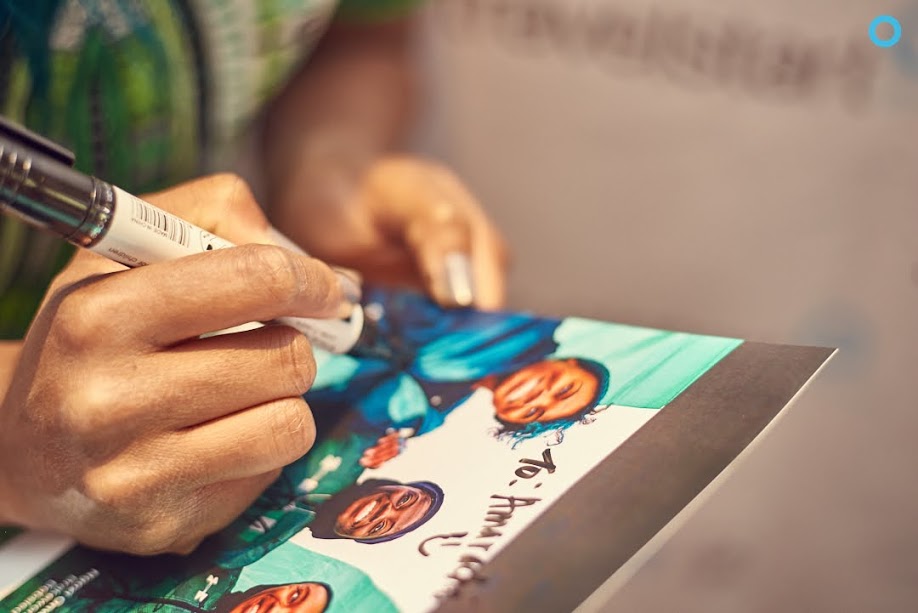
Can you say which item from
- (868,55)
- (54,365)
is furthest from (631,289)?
(54,365)

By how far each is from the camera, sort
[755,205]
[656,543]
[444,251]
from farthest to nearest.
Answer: [755,205] < [444,251] < [656,543]

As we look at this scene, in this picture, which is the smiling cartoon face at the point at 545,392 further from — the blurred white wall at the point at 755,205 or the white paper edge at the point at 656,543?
the blurred white wall at the point at 755,205

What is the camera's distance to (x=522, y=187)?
2.23ft

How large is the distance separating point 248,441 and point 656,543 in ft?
0.43

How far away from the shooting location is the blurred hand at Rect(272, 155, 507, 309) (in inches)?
17.4

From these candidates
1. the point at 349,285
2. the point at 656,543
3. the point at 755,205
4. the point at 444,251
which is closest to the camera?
the point at 656,543

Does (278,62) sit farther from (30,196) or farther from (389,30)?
(30,196)

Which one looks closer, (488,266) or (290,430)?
(290,430)

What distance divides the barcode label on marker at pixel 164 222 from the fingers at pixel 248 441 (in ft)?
0.19

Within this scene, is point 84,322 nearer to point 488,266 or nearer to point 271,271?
point 271,271

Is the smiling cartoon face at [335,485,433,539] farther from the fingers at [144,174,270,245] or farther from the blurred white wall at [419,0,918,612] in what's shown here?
the blurred white wall at [419,0,918,612]

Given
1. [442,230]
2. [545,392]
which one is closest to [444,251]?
[442,230]

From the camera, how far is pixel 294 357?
272 mm

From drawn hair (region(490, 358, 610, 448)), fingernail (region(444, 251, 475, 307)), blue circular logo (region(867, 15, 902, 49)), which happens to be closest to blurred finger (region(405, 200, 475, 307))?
fingernail (region(444, 251, 475, 307))
